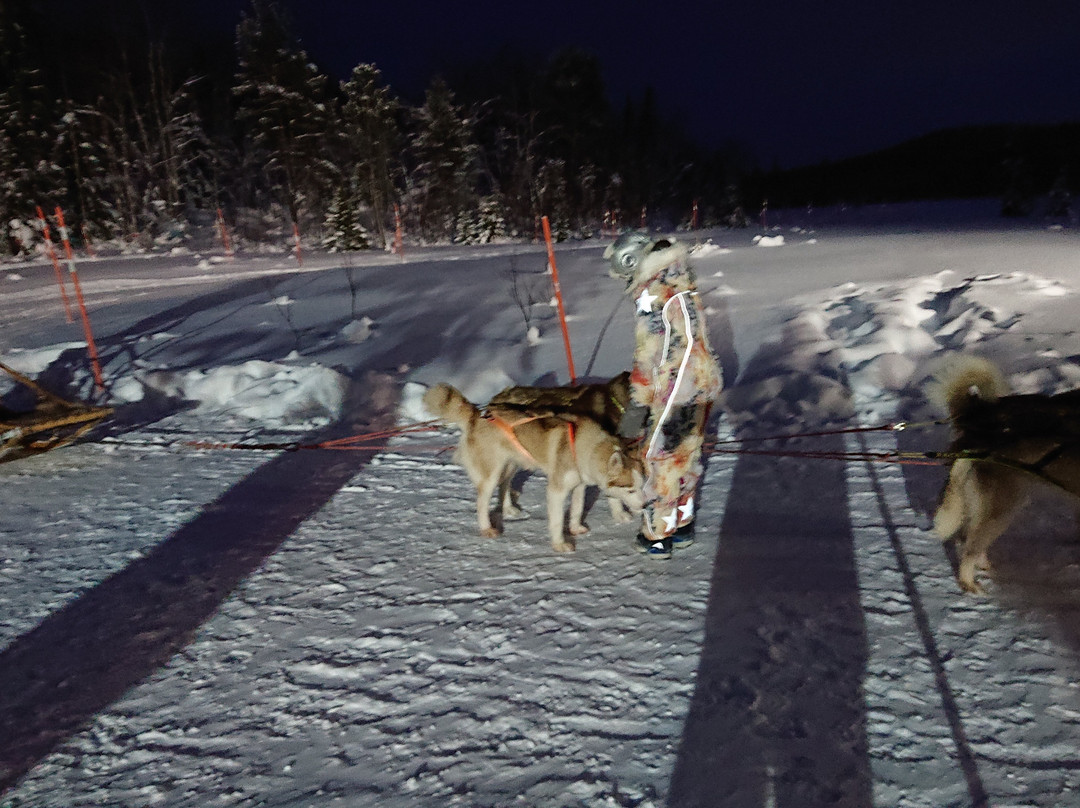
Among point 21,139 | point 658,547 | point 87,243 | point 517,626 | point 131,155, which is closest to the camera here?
point 517,626

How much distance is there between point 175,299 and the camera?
1230 centimetres

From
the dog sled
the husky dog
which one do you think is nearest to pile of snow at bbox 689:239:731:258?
the husky dog

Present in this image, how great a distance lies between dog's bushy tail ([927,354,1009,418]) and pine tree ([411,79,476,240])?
30194mm

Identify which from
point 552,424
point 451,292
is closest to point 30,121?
point 451,292

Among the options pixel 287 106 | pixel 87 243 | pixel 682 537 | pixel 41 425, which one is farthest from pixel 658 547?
pixel 287 106

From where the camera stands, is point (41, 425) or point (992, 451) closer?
point (992, 451)

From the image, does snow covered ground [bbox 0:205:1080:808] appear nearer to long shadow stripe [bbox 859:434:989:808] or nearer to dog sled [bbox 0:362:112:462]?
long shadow stripe [bbox 859:434:989:808]

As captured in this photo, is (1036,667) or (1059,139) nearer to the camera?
(1036,667)

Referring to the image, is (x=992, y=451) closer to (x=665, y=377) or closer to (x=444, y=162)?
(x=665, y=377)

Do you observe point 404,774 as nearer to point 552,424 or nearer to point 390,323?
point 552,424

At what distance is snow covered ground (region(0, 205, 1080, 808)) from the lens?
2.31 m

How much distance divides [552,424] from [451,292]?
8.43 m

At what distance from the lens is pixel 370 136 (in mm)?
31625

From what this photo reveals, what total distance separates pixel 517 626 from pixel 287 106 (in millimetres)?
35366
